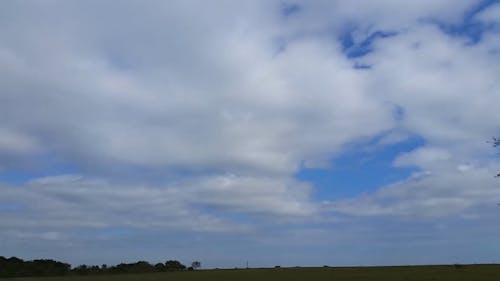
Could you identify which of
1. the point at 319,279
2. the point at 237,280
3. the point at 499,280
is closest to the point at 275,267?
the point at 237,280

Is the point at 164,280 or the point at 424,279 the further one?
the point at 164,280

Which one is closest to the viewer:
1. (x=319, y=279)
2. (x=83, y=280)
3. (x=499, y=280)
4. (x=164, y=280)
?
(x=499, y=280)

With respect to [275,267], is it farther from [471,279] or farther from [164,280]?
[471,279]

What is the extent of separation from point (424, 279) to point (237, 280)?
1616 inches

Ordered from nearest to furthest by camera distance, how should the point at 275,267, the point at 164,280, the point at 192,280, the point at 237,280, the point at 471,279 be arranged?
the point at 471,279, the point at 237,280, the point at 192,280, the point at 164,280, the point at 275,267

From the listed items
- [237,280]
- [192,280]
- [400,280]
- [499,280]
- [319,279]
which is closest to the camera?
[499,280]

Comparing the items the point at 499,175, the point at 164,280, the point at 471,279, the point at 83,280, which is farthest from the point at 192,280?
the point at 499,175

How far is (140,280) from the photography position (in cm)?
14925

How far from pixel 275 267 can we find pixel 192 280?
56.1 metres

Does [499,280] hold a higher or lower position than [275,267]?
lower

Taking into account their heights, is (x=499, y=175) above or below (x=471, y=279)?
above

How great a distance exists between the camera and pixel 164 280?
472 ft

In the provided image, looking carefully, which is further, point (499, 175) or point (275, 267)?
point (275, 267)

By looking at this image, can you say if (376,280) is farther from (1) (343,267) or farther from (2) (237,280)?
(1) (343,267)
